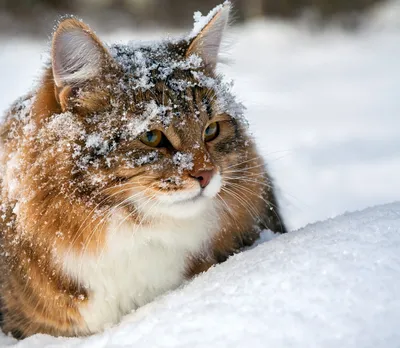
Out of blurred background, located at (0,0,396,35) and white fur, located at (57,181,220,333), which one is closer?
white fur, located at (57,181,220,333)

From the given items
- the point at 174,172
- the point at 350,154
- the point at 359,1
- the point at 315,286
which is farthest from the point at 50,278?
the point at 359,1

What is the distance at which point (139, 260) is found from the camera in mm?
1835

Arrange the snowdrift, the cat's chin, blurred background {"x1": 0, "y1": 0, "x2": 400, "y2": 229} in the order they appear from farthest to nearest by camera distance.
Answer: blurred background {"x1": 0, "y1": 0, "x2": 400, "y2": 229} < the cat's chin < the snowdrift

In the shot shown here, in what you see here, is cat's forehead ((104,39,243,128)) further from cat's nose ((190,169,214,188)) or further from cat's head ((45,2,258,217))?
cat's nose ((190,169,214,188))

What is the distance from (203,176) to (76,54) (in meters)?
0.55

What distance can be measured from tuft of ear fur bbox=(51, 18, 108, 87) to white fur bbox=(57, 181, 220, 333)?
46 cm

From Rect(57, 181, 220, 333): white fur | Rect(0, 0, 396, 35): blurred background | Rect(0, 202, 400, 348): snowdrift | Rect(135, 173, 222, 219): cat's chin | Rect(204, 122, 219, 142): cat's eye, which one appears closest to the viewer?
Rect(0, 202, 400, 348): snowdrift

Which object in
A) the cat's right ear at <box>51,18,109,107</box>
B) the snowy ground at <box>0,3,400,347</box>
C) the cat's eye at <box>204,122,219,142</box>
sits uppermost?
the cat's right ear at <box>51,18,109,107</box>

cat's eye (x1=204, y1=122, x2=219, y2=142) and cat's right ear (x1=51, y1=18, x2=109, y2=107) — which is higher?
cat's right ear (x1=51, y1=18, x2=109, y2=107)

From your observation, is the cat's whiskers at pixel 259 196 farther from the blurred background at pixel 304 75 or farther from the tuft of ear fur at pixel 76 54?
the tuft of ear fur at pixel 76 54

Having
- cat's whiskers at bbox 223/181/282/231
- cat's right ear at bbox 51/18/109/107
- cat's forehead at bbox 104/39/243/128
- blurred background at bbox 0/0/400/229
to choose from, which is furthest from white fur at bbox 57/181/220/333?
blurred background at bbox 0/0/400/229

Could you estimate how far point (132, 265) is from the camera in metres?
1.83

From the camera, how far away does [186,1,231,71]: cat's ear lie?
76.2 inches

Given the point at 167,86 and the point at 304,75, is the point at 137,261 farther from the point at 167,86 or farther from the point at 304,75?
the point at 304,75
